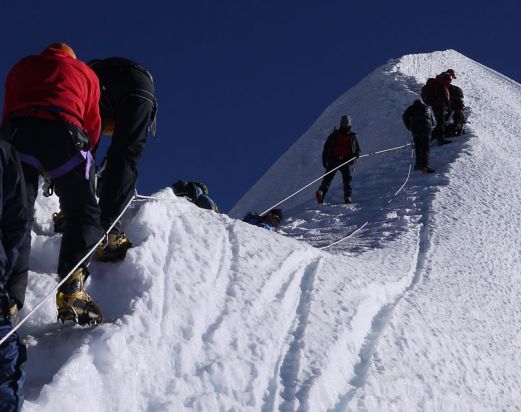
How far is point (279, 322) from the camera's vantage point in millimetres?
4434

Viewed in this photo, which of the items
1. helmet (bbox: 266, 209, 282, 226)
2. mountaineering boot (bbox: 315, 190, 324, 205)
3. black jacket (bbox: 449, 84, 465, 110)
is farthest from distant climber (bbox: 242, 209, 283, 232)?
black jacket (bbox: 449, 84, 465, 110)

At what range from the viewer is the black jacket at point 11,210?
2771 millimetres

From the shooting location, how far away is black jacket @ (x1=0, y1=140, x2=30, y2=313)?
2.77 metres

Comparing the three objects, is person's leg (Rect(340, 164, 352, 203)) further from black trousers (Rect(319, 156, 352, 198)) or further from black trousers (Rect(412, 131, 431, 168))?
black trousers (Rect(412, 131, 431, 168))

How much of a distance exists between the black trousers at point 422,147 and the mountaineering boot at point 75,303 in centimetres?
926

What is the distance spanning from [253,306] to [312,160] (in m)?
15.0

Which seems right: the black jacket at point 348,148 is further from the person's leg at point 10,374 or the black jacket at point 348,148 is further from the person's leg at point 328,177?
the person's leg at point 10,374

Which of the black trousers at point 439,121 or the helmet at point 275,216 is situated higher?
the black trousers at point 439,121

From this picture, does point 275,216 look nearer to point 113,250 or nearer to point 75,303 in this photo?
point 113,250

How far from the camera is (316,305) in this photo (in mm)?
4961

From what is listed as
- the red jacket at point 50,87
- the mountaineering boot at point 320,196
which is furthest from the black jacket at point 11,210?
the mountaineering boot at point 320,196

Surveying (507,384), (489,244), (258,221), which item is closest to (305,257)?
(507,384)

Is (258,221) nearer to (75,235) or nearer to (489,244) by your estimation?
(489,244)

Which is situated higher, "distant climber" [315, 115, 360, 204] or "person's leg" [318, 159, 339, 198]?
"distant climber" [315, 115, 360, 204]
